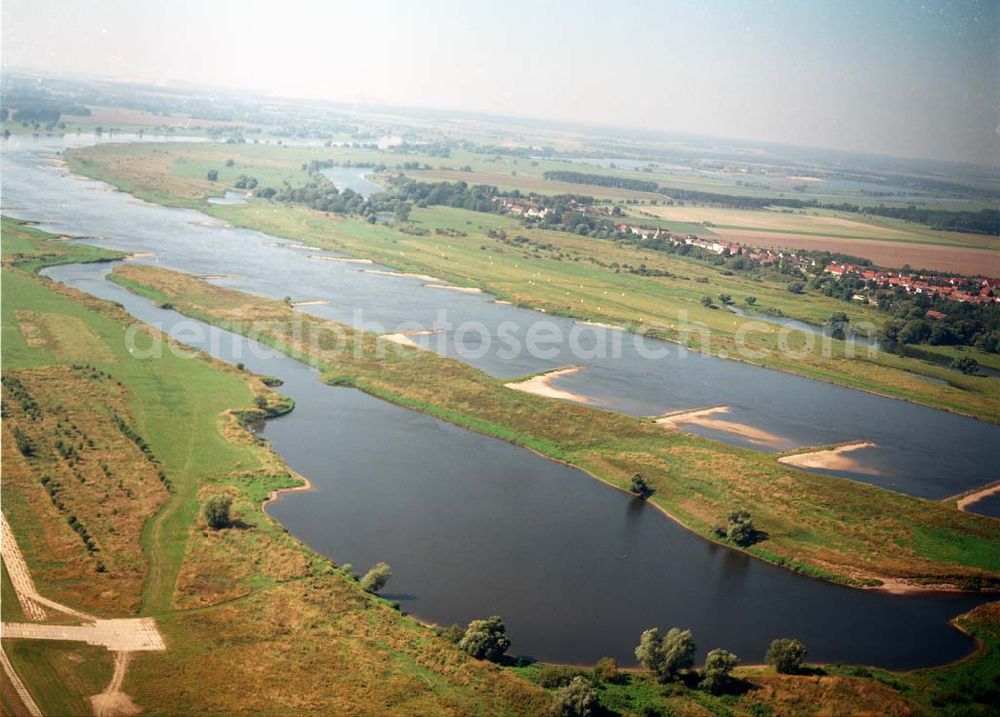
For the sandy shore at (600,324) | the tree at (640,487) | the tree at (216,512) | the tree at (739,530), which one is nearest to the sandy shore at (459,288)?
the sandy shore at (600,324)

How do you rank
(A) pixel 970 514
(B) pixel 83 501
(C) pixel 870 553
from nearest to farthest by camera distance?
(B) pixel 83 501, (C) pixel 870 553, (A) pixel 970 514

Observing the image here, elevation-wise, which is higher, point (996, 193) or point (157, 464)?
point (996, 193)

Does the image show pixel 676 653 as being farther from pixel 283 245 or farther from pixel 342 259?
pixel 283 245

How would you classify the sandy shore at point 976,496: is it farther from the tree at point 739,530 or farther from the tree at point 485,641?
the tree at point 485,641

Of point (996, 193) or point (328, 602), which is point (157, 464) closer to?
point (328, 602)

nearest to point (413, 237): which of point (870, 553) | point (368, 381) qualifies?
point (368, 381)

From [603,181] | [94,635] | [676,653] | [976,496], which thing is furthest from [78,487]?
[603,181]
